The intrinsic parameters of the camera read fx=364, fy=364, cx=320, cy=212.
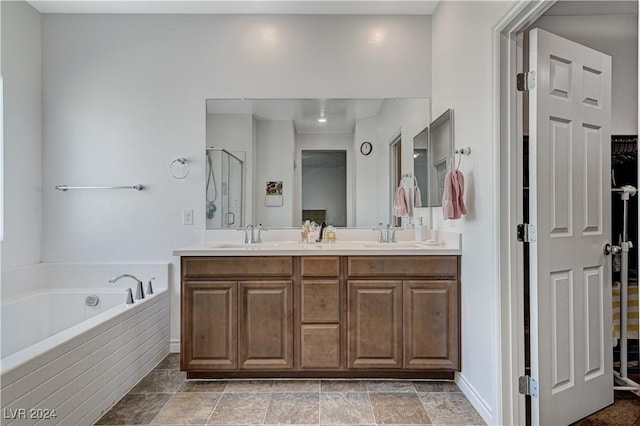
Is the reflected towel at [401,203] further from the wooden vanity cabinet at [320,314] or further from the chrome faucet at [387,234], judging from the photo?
the wooden vanity cabinet at [320,314]

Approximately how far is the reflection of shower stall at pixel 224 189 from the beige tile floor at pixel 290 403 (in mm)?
1131

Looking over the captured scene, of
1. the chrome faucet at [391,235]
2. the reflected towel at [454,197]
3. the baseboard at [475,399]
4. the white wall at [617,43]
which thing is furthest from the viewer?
the chrome faucet at [391,235]

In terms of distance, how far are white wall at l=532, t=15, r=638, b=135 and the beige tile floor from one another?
7.33ft

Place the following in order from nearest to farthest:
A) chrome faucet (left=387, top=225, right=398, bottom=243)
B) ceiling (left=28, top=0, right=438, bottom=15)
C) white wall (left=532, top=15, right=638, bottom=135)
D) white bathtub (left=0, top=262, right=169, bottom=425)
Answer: white bathtub (left=0, top=262, right=169, bottom=425) → white wall (left=532, top=15, right=638, bottom=135) → ceiling (left=28, top=0, right=438, bottom=15) → chrome faucet (left=387, top=225, right=398, bottom=243)

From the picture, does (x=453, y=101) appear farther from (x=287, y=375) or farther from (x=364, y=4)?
(x=287, y=375)

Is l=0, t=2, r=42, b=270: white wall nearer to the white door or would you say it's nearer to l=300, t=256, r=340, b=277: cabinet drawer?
l=300, t=256, r=340, b=277: cabinet drawer

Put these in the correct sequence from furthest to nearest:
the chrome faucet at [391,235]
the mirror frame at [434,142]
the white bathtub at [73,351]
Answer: the chrome faucet at [391,235] < the mirror frame at [434,142] < the white bathtub at [73,351]

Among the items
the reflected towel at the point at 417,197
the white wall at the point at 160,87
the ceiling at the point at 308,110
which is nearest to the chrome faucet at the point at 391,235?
the reflected towel at the point at 417,197

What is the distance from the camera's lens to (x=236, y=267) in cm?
227

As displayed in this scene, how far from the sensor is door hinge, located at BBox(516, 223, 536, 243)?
1.71 meters

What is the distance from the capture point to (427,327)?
226 cm

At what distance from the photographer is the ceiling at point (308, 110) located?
9.36 feet

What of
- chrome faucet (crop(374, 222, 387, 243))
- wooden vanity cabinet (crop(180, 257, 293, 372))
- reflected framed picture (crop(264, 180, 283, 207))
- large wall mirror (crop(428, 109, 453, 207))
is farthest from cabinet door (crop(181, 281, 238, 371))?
large wall mirror (crop(428, 109, 453, 207))

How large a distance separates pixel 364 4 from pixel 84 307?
10.1 feet
